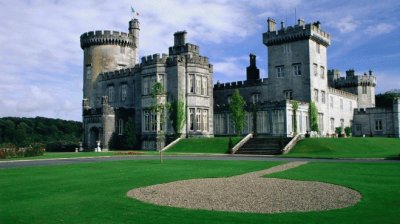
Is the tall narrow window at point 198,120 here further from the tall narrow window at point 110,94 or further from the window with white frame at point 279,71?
the tall narrow window at point 110,94

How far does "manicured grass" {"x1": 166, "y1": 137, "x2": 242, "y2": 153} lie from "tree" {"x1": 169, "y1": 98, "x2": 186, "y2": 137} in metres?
2.05

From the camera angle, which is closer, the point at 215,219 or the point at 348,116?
the point at 215,219

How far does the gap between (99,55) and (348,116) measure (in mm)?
40407

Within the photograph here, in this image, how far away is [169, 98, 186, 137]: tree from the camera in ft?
159

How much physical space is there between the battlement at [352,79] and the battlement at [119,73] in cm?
3672

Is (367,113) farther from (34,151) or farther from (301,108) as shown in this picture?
(34,151)

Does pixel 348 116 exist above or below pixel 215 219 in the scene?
above

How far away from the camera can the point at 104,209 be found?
35.3 feet

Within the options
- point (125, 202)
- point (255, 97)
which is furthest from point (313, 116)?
point (125, 202)

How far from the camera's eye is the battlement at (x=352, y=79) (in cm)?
6981

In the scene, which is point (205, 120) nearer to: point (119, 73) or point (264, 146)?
point (264, 146)

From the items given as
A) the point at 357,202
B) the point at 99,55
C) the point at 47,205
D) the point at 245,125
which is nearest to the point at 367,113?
the point at 245,125

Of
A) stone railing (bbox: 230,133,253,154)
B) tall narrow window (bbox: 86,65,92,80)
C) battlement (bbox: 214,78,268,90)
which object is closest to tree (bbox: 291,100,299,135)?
stone railing (bbox: 230,133,253,154)

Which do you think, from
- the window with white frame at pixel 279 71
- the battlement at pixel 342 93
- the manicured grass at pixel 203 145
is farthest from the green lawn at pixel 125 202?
the battlement at pixel 342 93
